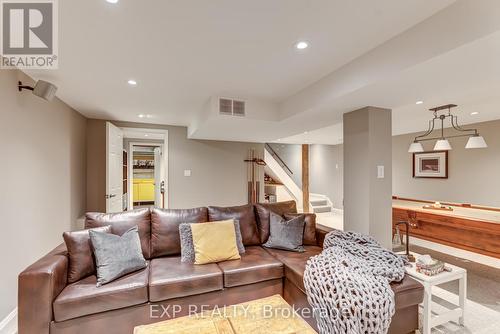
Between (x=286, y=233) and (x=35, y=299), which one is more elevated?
(x=286, y=233)

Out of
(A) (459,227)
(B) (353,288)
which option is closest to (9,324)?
(B) (353,288)

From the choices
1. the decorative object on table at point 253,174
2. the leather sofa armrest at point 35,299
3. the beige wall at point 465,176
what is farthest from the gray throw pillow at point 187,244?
the beige wall at point 465,176

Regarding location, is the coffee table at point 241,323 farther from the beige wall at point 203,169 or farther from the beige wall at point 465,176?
the beige wall at point 465,176

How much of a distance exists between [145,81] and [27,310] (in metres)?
2.23

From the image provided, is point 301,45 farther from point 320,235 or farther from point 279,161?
point 279,161

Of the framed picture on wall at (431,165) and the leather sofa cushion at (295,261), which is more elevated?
the framed picture on wall at (431,165)

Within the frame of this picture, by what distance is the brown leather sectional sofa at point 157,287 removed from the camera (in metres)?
1.67

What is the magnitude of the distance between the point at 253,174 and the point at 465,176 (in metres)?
4.48

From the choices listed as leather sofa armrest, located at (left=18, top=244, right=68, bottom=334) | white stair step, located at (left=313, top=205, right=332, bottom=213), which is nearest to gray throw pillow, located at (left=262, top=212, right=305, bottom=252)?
leather sofa armrest, located at (left=18, top=244, right=68, bottom=334)

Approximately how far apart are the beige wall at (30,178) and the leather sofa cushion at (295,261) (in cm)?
244

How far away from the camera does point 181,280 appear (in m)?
1.99

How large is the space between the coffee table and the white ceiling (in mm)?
1902

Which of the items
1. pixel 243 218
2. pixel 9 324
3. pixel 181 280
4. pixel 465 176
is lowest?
pixel 9 324

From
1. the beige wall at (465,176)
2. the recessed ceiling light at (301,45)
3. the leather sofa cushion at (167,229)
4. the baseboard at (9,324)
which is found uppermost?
the recessed ceiling light at (301,45)
